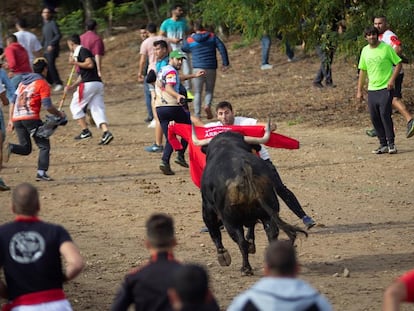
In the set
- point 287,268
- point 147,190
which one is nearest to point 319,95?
point 147,190

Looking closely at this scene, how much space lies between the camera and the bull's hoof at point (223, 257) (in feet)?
35.4

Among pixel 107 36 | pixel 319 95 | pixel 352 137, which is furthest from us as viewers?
pixel 107 36

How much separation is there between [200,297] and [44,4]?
26423 mm

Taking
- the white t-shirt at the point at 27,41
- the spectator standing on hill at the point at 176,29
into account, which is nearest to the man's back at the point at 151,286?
the spectator standing on hill at the point at 176,29

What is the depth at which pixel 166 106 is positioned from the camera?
52.0 ft

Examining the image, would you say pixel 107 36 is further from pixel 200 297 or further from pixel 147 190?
pixel 200 297

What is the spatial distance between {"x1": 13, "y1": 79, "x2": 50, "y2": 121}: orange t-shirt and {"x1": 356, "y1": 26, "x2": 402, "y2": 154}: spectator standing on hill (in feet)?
15.9

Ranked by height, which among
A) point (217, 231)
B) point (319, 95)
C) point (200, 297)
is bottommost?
point (319, 95)

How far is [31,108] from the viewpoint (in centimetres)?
1559

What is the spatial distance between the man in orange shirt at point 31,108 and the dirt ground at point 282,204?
2.15 ft

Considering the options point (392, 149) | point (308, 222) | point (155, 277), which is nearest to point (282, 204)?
point (308, 222)

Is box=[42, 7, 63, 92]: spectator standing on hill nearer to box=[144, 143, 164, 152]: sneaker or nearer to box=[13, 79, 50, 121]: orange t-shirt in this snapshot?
box=[144, 143, 164, 152]: sneaker

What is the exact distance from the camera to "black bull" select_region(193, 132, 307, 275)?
10.2 meters

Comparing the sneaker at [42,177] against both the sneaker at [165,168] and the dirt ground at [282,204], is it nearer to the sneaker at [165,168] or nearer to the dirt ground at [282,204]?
the dirt ground at [282,204]
